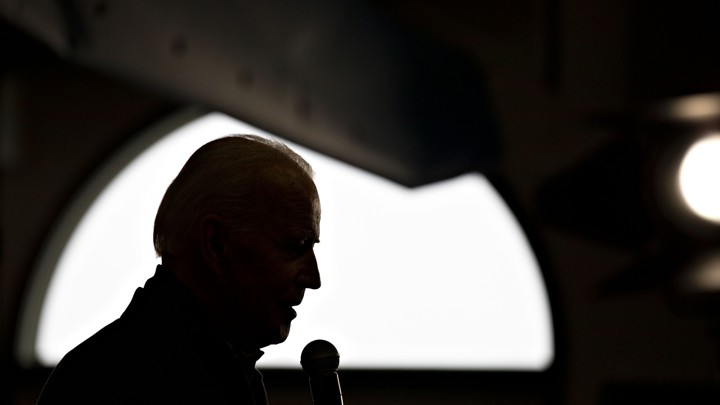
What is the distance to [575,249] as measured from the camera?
3660 mm

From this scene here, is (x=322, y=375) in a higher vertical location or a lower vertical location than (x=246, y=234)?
lower

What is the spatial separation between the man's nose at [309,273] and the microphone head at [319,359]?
12 cm

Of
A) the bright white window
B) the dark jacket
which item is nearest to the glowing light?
the dark jacket

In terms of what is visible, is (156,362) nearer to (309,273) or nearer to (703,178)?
(309,273)

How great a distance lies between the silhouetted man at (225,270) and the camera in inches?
36.4

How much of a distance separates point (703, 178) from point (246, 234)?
1151 mm

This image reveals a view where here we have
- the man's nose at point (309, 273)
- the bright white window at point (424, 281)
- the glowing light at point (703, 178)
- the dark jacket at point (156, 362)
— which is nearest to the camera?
the dark jacket at point (156, 362)

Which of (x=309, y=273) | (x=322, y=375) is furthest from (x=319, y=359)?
(x=309, y=273)

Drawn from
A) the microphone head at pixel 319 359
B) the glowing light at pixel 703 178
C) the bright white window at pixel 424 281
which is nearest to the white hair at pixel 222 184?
the microphone head at pixel 319 359

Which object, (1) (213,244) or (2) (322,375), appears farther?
(2) (322,375)

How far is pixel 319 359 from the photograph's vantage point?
3.55ft

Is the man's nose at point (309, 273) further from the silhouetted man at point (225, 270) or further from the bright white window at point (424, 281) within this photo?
the bright white window at point (424, 281)

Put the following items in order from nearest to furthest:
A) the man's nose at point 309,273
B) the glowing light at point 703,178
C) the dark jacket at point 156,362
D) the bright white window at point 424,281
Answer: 1. the dark jacket at point 156,362
2. the man's nose at point 309,273
3. the glowing light at point 703,178
4. the bright white window at point 424,281

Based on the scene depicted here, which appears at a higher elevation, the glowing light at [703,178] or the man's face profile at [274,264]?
the glowing light at [703,178]
